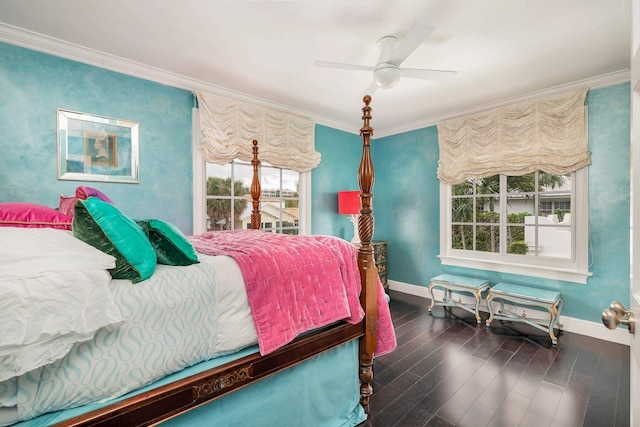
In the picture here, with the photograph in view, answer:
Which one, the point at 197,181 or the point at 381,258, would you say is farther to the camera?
the point at 381,258

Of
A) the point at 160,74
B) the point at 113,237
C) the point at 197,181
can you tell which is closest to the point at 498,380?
the point at 113,237

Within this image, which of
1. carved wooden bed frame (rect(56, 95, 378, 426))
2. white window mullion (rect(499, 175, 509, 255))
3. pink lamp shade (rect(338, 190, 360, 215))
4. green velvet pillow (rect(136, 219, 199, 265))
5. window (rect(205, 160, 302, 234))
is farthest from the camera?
pink lamp shade (rect(338, 190, 360, 215))

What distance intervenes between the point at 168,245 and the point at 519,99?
3.92m

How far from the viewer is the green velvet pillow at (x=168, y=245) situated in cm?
132

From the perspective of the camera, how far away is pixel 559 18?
1.97m

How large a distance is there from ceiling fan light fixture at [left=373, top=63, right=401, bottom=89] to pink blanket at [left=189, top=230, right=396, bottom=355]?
4.62ft

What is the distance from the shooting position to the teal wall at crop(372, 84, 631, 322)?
2.73 meters

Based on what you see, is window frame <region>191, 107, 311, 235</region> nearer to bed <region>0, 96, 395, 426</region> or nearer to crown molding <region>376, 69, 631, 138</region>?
bed <region>0, 96, 395, 426</region>

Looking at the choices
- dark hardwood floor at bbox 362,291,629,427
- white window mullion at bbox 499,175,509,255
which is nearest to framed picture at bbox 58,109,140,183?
dark hardwood floor at bbox 362,291,629,427

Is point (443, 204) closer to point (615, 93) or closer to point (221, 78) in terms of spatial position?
point (615, 93)

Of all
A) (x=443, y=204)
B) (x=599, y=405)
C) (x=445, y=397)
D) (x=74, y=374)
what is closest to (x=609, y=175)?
(x=443, y=204)

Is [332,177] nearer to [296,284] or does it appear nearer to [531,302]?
[531,302]

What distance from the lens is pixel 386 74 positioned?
2.25 m

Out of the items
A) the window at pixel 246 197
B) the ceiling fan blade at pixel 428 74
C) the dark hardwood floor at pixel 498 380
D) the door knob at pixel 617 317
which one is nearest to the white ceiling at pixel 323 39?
the ceiling fan blade at pixel 428 74
